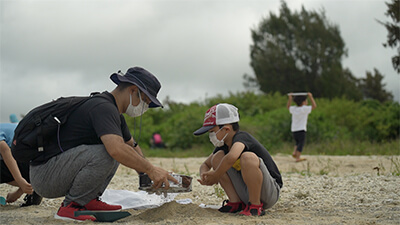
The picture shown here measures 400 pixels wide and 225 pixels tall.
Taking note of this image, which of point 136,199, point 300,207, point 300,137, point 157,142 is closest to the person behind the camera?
point 300,207

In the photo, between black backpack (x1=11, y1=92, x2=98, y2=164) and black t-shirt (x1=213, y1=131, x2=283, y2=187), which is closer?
black backpack (x1=11, y1=92, x2=98, y2=164)

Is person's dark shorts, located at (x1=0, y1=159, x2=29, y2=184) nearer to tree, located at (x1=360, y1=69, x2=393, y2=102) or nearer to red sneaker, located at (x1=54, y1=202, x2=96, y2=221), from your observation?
red sneaker, located at (x1=54, y1=202, x2=96, y2=221)

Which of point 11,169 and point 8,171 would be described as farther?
point 8,171

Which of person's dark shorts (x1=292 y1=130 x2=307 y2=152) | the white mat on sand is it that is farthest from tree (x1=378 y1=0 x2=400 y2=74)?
the white mat on sand

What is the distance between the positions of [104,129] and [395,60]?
1269cm

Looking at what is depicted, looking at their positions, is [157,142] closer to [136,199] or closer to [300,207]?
[136,199]

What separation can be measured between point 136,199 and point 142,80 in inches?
66.9

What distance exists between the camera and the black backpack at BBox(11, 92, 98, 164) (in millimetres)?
3600

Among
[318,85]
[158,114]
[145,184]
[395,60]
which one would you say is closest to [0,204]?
[145,184]

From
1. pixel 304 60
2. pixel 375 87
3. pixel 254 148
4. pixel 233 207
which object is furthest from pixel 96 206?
pixel 375 87

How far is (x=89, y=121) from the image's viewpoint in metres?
3.61

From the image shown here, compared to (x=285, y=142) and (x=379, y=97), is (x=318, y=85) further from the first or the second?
(x=285, y=142)

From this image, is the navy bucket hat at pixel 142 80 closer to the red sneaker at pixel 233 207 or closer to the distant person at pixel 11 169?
the red sneaker at pixel 233 207

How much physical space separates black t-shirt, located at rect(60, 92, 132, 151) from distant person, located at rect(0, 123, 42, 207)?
1.01 metres
